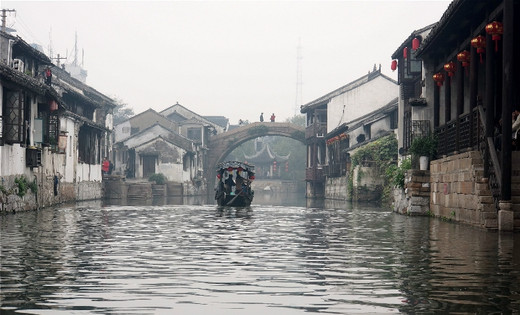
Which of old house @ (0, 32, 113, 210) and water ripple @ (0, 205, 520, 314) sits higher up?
old house @ (0, 32, 113, 210)

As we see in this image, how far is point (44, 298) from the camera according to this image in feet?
23.2

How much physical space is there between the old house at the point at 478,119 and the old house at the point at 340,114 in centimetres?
2508

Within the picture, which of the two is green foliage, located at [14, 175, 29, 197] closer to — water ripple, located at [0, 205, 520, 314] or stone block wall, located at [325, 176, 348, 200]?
water ripple, located at [0, 205, 520, 314]

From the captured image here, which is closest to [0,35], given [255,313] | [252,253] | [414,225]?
[414,225]

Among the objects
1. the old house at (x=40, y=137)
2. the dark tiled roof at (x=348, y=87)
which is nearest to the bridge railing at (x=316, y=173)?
the dark tiled roof at (x=348, y=87)

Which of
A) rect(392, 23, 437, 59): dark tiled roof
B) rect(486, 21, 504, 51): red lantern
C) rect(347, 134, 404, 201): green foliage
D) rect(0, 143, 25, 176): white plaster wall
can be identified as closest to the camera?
rect(486, 21, 504, 51): red lantern

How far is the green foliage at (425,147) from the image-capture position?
78.4 feet

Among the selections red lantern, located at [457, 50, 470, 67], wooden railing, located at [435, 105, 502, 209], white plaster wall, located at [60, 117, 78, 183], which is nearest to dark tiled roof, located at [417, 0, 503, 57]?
red lantern, located at [457, 50, 470, 67]

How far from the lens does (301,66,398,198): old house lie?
168 ft

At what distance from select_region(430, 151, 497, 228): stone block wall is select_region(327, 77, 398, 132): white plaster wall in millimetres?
30472

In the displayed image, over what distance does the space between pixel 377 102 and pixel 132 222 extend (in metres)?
35.2

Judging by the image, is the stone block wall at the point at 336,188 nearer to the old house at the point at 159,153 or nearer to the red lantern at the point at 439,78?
the old house at the point at 159,153

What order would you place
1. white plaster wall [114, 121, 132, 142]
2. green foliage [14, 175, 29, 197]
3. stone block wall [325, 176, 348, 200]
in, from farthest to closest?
white plaster wall [114, 121, 132, 142]
stone block wall [325, 176, 348, 200]
green foliage [14, 175, 29, 197]

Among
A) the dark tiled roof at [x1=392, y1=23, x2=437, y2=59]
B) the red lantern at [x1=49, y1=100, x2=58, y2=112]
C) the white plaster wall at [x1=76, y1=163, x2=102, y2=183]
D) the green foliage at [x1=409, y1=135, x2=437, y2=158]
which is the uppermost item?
the dark tiled roof at [x1=392, y1=23, x2=437, y2=59]
